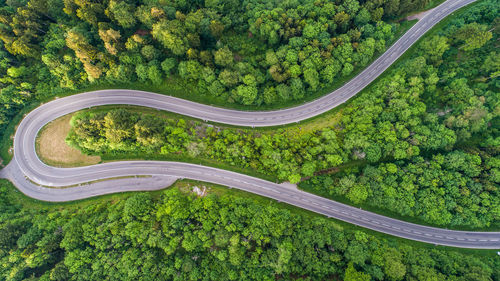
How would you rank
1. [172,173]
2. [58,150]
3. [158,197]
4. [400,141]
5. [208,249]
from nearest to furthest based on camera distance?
[208,249], [400,141], [158,197], [172,173], [58,150]

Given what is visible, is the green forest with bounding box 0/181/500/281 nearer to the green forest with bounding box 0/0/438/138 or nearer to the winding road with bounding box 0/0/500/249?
the winding road with bounding box 0/0/500/249

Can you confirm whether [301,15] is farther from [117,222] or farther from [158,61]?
[117,222]

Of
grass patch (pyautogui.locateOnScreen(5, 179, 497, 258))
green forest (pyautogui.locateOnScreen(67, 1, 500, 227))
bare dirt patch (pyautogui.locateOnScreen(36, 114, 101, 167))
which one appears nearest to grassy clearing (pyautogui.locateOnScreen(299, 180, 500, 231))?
green forest (pyautogui.locateOnScreen(67, 1, 500, 227))

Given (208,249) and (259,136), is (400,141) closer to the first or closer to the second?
(259,136)

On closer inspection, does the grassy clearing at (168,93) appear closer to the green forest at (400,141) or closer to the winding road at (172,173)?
the winding road at (172,173)

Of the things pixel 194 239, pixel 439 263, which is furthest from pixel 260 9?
pixel 439 263

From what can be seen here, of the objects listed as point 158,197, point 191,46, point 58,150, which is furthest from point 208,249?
point 191,46

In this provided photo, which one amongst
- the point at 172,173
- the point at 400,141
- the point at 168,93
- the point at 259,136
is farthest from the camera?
the point at 168,93

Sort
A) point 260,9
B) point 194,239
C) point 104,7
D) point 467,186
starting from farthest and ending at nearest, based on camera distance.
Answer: point 260,9 → point 104,7 → point 467,186 → point 194,239
